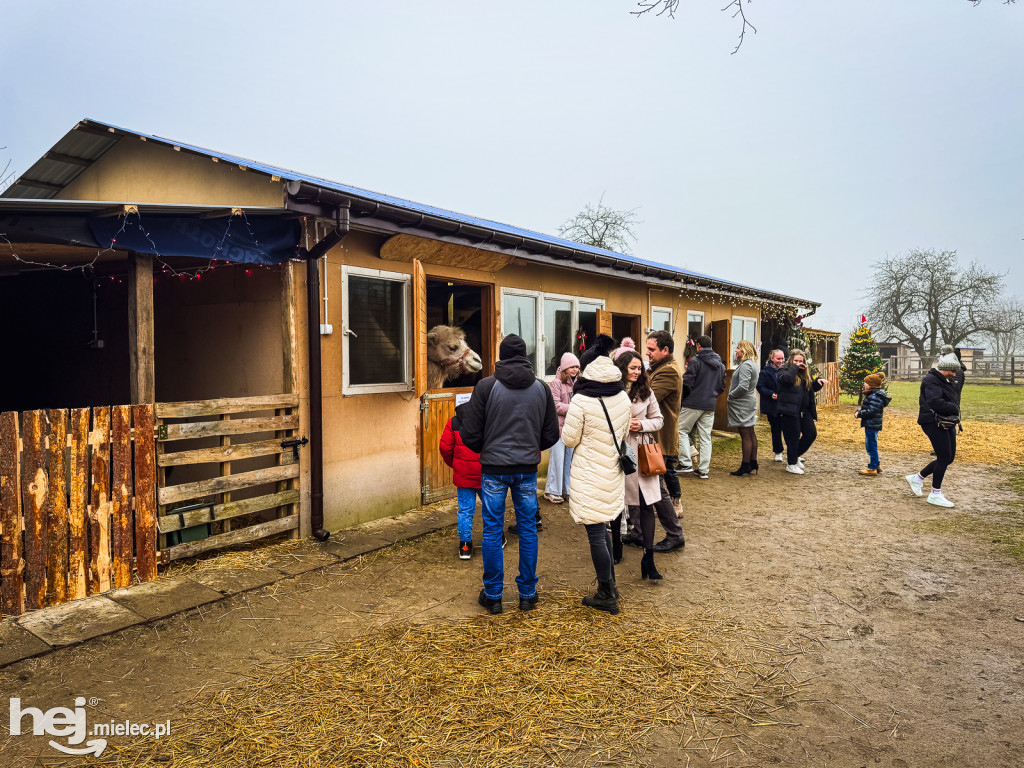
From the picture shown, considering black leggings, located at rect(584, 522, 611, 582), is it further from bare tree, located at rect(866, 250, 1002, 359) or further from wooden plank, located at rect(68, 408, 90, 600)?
bare tree, located at rect(866, 250, 1002, 359)

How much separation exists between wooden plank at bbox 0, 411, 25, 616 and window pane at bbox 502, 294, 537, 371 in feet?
17.4

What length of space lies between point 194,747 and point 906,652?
150 inches

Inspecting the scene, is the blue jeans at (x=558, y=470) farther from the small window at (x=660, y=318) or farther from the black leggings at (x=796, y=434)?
the small window at (x=660, y=318)

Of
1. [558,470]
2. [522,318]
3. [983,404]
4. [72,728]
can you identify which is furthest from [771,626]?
[983,404]

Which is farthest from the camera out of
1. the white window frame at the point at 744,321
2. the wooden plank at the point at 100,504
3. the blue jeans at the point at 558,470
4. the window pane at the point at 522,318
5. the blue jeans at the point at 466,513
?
the white window frame at the point at 744,321

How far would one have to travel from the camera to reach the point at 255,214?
5.06m

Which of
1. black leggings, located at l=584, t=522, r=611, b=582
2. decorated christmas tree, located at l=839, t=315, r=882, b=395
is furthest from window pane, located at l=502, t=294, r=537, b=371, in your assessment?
decorated christmas tree, located at l=839, t=315, r=882, b=395

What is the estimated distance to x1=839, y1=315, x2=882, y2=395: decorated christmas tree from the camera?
20031 mm

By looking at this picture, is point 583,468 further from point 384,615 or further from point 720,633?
point 384,615

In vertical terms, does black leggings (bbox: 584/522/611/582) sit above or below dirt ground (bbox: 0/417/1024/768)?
above

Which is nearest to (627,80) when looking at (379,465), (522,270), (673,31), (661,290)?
(673,31)

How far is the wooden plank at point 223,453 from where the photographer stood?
470 cm

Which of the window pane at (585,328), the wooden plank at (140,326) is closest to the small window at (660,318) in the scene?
the window pane at (585,328)

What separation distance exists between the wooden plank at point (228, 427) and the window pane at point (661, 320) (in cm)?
766
